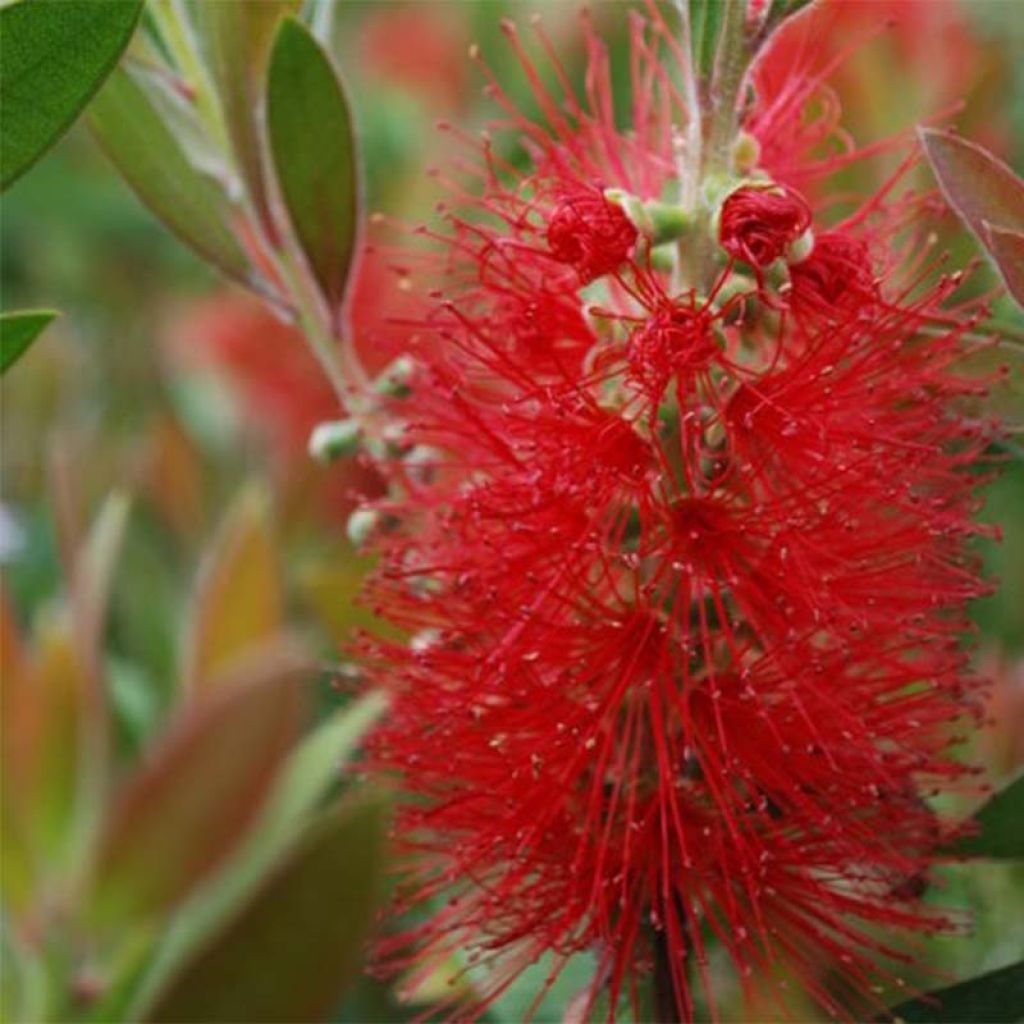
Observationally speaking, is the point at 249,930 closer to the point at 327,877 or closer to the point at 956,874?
the point at 327,877

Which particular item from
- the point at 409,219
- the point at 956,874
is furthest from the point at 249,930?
the point at 409,219

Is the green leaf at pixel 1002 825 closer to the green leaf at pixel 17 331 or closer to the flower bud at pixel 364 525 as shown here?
the flower bud at pixel 364 525

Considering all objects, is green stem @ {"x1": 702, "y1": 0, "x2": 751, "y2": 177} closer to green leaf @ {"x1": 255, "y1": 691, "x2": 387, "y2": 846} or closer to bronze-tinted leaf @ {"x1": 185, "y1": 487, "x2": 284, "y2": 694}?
green leaf @ {"x1": 255, "y1": 691, "x2": 387, "y2": 846}

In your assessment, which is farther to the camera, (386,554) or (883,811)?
(386,554)

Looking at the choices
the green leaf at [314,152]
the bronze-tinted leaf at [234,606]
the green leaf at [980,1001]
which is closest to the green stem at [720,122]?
the green leaf at [314,152]

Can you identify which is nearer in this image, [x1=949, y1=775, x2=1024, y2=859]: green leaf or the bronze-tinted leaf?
[x1=949, y1=775, x2=1024, y2=859]: green leaf

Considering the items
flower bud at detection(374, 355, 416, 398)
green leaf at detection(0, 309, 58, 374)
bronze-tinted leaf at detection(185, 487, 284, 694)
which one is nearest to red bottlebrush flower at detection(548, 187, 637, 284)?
flower bud at detection(374, 355, 416, 398)
